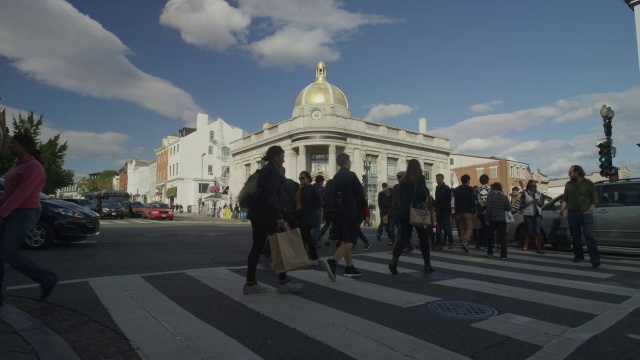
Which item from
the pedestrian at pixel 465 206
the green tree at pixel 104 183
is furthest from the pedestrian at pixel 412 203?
the green tree at pixel 104 183

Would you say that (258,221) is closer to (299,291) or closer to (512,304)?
(299,291)

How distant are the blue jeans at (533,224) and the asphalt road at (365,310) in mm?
2720

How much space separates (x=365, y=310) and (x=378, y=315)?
211 mm

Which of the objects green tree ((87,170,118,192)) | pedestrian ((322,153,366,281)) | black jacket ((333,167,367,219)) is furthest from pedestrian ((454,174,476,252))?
green tree ((87,170,118,192))

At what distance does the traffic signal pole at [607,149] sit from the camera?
14148 mm

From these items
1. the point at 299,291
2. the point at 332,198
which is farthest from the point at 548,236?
the point at 299,291

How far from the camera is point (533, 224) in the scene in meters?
9.80

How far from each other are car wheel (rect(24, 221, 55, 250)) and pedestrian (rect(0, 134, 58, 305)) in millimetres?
5450

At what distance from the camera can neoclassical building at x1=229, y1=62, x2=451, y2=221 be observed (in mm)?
40156

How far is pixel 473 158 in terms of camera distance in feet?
249

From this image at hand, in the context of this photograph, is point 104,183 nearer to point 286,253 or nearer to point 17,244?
point 17,244

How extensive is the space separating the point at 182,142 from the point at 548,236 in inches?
2435

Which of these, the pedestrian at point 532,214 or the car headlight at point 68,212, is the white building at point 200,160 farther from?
the pedestrian at point 532,214

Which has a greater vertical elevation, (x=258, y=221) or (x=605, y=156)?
(x=605, y=156)
